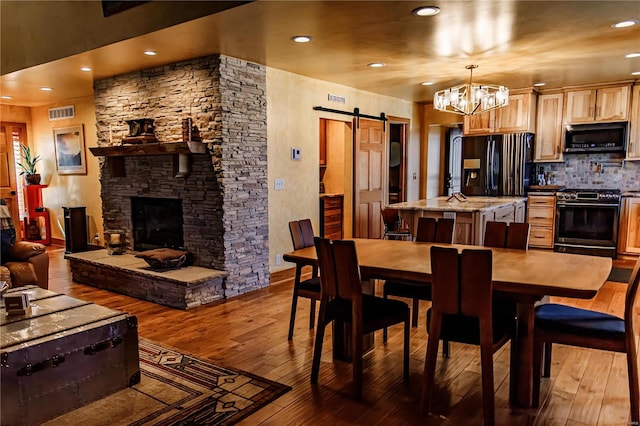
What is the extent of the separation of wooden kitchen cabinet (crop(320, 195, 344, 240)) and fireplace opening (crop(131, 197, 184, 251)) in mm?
1982

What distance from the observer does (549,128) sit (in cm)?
→ 666

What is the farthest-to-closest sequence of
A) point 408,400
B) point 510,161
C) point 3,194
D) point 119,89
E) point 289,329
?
point 3,194, point 510,161, point 119,89, point 289,329, point 408,400

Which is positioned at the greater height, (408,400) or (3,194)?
(3,194)

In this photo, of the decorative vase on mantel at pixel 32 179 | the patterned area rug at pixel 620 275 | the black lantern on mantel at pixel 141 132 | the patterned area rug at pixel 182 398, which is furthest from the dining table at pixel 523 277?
the decorative vase on mantel at pixel 32 179

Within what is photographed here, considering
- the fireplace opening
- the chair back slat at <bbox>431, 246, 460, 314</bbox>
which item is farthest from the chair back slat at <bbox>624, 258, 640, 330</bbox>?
the fireplace opening

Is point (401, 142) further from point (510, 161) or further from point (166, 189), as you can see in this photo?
point (166, 189)

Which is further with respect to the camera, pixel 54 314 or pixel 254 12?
pixel 254 12

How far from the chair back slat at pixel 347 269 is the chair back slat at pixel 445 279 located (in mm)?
427

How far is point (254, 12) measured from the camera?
123 inches

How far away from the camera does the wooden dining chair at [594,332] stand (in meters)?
2.25

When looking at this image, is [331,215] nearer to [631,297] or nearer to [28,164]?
[631,297]

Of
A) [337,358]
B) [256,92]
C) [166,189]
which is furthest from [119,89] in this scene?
[337,358]

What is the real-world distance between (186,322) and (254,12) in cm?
256

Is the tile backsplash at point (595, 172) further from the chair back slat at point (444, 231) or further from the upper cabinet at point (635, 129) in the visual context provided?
the chair back slat at point (444, 231)
